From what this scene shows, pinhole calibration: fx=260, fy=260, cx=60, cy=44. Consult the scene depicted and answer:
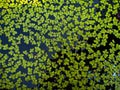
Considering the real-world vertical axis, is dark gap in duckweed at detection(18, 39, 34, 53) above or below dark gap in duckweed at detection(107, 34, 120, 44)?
below

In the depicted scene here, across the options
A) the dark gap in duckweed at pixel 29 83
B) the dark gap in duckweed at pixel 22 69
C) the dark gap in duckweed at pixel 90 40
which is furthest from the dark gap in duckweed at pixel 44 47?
the dark gap in duckweed at pixel 90 40

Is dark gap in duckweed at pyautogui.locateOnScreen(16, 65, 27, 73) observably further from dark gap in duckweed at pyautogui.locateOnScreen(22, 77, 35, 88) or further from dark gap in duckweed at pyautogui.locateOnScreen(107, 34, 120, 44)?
dark gap in duckweed at pyautogui.locateOnScreen(107, 34, 120, 44)

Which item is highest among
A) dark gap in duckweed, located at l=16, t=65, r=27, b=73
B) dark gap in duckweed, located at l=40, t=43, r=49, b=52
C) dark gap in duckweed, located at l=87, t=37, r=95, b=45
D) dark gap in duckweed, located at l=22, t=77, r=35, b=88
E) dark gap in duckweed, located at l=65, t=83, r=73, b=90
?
dark gap in duckweed, located at l=87, t=37, r=95, b=45

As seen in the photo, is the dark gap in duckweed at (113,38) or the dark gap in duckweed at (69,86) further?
the dark gap in duckweed at (113,38)

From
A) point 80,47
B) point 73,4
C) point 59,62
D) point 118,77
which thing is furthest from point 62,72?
point 73,4

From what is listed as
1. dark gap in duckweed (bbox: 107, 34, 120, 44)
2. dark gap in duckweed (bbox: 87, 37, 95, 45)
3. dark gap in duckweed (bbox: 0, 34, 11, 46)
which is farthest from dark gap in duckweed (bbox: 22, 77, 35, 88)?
dark gap in duckweed (bbox: 107, 34, 120, 44)

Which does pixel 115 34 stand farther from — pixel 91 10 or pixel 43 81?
pixel 43 81

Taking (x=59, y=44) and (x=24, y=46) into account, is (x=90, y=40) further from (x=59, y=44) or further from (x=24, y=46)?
(x=24, y=46)

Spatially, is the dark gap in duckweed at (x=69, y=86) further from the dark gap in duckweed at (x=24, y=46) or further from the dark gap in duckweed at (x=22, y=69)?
the dark gap in duckweed at (x=24, y=46)

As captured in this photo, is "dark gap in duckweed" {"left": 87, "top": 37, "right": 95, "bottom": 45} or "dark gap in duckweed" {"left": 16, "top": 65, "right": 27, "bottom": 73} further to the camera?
"dark gap in duckweed" {"left": 87, "top": 37, "right": 95, "bottom": 45}
